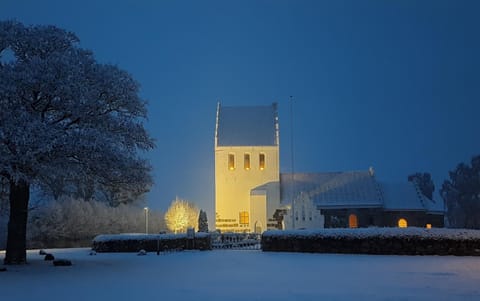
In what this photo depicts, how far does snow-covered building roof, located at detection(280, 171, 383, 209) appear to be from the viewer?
50.6m

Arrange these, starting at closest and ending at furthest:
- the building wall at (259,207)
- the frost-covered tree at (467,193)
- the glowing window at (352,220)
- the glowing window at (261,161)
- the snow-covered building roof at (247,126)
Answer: the glowing window at (352,220), the building wall at (259,207), the glowing window at (261,161), the snow-covered building roof at (247,126), the frost-covered tree at (467,193)

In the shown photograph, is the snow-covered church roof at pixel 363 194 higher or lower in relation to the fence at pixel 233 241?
higher

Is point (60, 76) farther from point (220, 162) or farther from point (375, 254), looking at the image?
point (220, 162)

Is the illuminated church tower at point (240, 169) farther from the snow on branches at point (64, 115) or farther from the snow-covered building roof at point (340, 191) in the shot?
the snow on branches at point (64, 115)

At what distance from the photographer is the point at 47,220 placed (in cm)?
5572

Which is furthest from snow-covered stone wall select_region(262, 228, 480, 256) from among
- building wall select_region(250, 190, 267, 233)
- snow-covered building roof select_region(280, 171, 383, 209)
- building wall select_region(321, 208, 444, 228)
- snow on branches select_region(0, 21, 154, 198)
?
building wall select_region(250, 190, 267, 233)

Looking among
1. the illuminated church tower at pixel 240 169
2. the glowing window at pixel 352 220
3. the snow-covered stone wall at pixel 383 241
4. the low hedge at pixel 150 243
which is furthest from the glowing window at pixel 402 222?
the snow-covered stone wall at pixel 383 241

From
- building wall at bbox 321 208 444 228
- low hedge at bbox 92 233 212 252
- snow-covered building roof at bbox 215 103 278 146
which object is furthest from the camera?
snow-covered building roof at bbox 215 103 278 146

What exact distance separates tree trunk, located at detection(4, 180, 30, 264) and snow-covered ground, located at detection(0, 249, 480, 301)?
0.85 m

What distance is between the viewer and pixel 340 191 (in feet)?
171

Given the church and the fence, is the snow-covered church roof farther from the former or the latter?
the fence

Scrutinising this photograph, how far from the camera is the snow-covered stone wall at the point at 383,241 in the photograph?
89.9 ft

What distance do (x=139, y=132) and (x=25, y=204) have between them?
584cm

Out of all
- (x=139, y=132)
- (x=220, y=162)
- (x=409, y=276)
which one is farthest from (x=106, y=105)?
(x=220, y=162)
